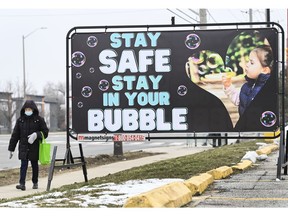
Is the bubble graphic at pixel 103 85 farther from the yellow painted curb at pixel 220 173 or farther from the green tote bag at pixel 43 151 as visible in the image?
the yellow painted curb at pixel 220 173

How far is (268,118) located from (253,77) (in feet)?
2.91

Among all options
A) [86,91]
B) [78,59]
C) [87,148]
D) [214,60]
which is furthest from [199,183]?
[87,148]

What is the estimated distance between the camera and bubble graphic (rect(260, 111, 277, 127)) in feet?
39.4

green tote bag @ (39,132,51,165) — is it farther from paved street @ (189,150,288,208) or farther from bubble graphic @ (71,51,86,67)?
paved street @ (189,150,288,208)

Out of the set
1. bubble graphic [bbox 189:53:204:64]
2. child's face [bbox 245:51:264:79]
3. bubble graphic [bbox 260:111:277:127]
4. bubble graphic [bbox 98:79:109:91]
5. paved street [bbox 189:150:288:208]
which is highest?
bubble graphic [bbox 189:53:204:64]

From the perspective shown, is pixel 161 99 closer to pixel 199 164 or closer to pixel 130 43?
pixel 130 43

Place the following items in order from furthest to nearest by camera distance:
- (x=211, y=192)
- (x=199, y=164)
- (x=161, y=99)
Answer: (x=199, y=164) → (x=161, y=99) → (x=211, y=192)

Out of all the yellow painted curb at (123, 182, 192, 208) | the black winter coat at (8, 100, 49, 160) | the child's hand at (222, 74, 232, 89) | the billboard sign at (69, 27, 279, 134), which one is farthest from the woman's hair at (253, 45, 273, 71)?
the black winter coat at (8, 100, 49, 160)

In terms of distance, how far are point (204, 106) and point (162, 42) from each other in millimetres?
1565

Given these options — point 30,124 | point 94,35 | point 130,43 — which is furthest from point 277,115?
point 30,124

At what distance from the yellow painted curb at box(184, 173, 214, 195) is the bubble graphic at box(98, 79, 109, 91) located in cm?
283

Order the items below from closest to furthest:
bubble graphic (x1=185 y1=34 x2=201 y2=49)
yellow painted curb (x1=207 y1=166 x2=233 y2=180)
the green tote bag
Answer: the green tote bag
yellow painted curb (x1=207 y1=166 x2=233 y2=180)
bubble graphic (x1=185 y1=34 x2=201 y2=49)

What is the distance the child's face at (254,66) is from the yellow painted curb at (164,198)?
3687 mm

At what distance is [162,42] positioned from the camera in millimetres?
12227
